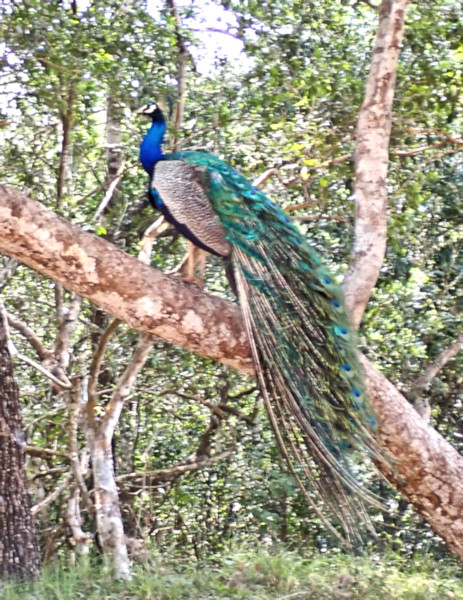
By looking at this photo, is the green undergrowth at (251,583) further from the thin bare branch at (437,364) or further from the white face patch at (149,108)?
the white face patch at (149,108)

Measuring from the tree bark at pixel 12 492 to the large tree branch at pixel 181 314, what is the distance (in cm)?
110

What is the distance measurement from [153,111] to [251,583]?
238cm

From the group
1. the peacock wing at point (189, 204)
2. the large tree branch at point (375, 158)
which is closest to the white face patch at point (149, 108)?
the peacock wing at point (189, 204)

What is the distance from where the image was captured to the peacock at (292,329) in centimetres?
312

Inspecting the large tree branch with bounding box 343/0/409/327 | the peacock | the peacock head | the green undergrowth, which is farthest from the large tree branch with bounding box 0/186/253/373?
the peacock head

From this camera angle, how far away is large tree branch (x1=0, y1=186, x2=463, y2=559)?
9.54 feet

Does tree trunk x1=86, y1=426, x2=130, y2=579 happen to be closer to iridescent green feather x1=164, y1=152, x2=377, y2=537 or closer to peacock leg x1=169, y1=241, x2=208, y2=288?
peacock leg x1=169, y1=241, x2=208, y2=288

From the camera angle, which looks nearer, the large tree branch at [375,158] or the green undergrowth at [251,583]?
the large tree branch at [375,158]

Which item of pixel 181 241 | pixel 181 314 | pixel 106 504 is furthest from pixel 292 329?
pixel 181 241

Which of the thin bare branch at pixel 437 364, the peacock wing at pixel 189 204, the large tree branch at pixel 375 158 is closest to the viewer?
the large tree branch at pixel 375 158

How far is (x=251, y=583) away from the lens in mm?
3861

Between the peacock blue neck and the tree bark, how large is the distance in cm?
101

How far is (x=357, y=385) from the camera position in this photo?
318cm

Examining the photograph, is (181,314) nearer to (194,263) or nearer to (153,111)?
(194,263)
